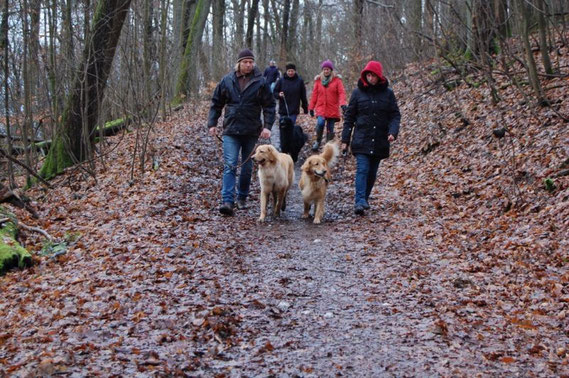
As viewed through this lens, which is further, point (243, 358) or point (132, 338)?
point (132, 338)

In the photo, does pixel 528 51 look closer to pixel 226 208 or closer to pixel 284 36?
pixel 226 208

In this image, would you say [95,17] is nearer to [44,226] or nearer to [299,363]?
[44,226]

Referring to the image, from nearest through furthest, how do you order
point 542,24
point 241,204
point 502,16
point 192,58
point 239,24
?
point 542,24
point 241,204
point 502,16
point 192,58
point 239,24

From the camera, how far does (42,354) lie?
13.1ft

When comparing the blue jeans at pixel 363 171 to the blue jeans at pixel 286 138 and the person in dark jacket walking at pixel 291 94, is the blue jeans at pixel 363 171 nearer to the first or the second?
the blue jeans at pixel 286 138

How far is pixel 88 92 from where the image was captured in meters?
11.1

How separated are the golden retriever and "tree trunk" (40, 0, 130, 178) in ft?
14.5

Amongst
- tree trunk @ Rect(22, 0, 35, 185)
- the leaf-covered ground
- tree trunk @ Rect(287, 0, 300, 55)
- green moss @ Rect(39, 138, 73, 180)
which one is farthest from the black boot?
tree trunk @ Rect(287, 0, 300, 55)

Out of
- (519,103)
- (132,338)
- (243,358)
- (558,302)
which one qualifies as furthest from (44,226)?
(519,103)

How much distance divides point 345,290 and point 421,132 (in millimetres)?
8688

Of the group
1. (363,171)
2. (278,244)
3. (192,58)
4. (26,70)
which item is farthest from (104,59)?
(192,58)

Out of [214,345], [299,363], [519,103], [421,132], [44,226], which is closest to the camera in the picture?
[299,363]

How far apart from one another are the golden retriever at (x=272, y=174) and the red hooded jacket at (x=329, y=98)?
511 centimetres

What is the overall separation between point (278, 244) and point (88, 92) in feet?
19.7
